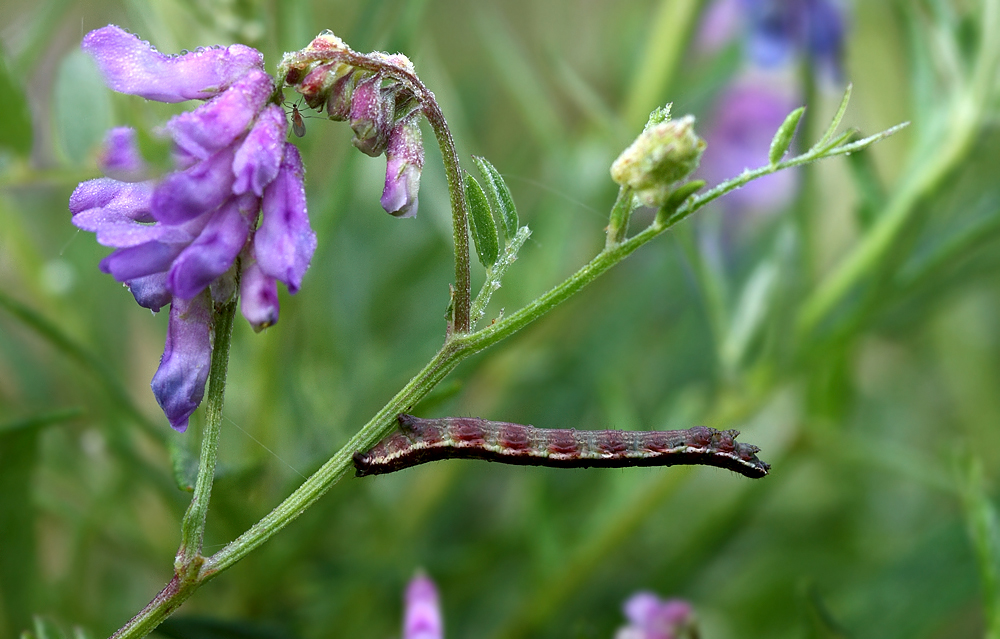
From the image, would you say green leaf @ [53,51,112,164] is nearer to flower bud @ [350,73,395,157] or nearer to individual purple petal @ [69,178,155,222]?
individual purple petal @ [69,178,155,222]

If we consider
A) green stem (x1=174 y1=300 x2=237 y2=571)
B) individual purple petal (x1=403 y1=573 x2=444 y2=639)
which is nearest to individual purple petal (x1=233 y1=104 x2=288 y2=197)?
green stem (x1=174 y1=300 x2=237 y2=571)

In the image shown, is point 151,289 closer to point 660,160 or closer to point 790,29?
point 660,160

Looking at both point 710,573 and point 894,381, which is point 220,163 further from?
point 894,381

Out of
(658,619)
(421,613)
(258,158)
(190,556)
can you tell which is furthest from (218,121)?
(658,619)

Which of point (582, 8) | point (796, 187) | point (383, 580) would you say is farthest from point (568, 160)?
point (582, 8)

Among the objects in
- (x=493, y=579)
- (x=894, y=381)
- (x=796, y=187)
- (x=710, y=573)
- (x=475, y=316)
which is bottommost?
(x=475, y=316)

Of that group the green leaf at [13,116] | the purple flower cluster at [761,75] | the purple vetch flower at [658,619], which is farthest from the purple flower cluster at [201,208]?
the purple flower cluster at [761,75]
